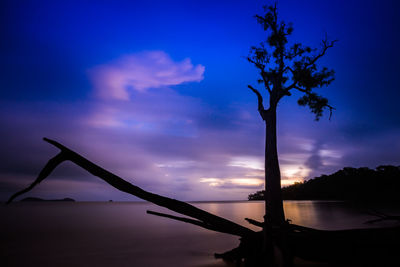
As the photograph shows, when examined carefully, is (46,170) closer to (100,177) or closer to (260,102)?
(100,177)

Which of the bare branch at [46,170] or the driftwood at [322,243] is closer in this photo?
the bare branch at [46,170]

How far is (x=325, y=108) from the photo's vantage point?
15.0 m

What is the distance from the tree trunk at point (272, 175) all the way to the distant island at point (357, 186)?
32.3 m

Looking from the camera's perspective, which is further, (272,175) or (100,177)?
(272,175)

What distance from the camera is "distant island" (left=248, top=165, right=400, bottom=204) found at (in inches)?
1357

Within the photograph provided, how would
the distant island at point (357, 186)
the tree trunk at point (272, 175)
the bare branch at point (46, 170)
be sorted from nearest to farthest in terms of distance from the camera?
1. the bare branch at point (46, 170)
2. the tree trunk at point (272, 175)
3. the distant island at point (357, 186)

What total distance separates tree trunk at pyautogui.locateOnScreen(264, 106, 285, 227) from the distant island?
32321mm

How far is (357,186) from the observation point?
43.6 m

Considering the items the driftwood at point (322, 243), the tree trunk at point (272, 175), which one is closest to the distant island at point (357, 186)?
the tree trunk at point (272, 175)

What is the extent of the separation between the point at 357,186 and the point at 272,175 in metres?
43.8

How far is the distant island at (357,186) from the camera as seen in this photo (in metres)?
34.5

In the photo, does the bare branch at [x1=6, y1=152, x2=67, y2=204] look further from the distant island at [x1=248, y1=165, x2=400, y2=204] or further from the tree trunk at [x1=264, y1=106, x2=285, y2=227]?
the distant island at [x1=248, y1=165, x2=400, y2=204]

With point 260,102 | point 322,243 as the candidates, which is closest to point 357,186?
point 260,102

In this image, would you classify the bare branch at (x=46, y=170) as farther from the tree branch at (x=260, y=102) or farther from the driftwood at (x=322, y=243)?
the tree branch at (x=260, y=102)
